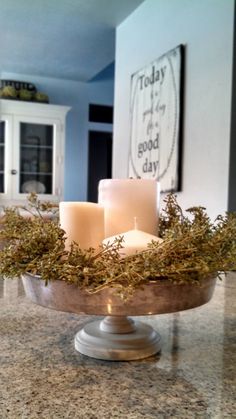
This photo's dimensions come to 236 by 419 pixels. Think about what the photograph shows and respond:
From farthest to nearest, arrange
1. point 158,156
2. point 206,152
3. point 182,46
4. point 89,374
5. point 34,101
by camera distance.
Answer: point 34,101 → point 158,156 → point 182,46 → point 206,152 → point 89,374

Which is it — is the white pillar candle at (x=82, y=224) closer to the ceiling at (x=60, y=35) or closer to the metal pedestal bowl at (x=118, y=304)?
the metal pedestal bowl at (x=118, y=304)

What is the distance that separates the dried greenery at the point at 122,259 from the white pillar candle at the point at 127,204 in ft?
0.30

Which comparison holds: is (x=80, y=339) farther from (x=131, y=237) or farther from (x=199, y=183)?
(x=199, y=183)

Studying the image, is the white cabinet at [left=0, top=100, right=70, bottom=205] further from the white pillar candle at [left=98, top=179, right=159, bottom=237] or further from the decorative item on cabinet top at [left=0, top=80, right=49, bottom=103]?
the white pillar candle at [left=98, top=179, right=159, bottom=237]

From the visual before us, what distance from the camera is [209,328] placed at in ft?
2.22

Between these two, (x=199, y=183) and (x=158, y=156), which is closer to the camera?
(x=199, y=183)

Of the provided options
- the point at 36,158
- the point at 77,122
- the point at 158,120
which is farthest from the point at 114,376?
the point at 77,122

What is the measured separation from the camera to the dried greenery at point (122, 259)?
1.49 ft

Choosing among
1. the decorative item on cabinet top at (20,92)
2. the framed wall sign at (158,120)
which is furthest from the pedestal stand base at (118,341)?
the decorative item on cabinet top at (20,92)

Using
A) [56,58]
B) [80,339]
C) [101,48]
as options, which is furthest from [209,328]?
[56,58]

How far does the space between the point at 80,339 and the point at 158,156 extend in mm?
2091

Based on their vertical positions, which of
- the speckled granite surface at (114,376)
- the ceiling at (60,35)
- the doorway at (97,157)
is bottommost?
the speckled granite surface at (114,376)

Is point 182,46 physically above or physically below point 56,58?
below

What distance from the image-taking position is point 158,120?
2.59m
